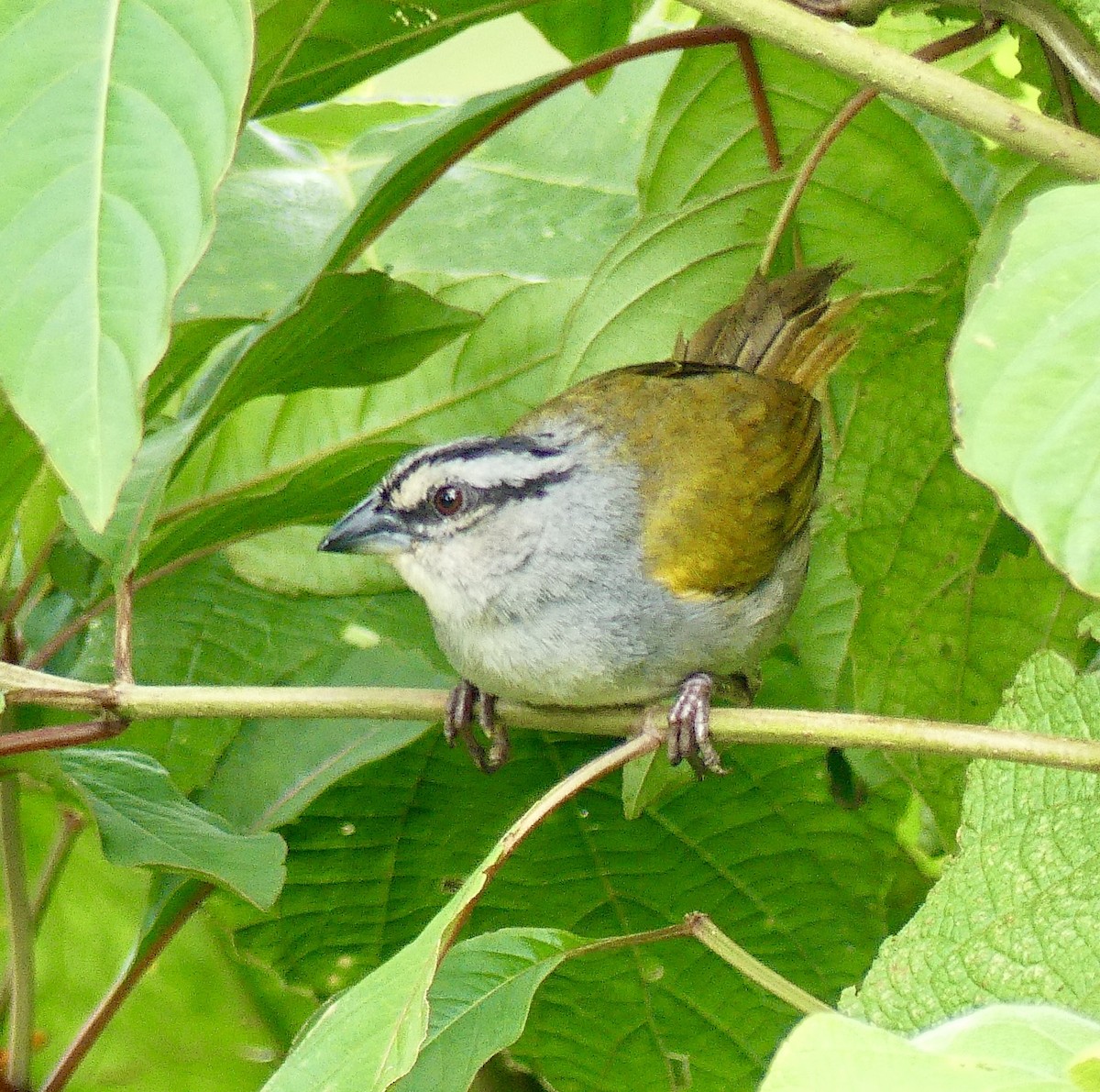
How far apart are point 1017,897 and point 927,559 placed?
0.75 metres

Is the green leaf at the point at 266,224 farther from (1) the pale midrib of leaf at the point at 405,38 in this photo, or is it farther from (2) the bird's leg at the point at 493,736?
(2) the bird's leg at the point at 493,736

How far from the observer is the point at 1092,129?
6.53ft

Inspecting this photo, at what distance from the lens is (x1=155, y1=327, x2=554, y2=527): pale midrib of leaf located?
7.54 feet

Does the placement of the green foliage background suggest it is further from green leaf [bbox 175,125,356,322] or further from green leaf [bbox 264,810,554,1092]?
green leaf [bbox 264,810,554,1092]

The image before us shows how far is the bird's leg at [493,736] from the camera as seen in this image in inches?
89.5

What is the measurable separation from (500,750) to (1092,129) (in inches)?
45.5

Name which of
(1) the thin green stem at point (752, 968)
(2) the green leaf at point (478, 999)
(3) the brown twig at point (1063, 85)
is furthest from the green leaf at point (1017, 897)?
(3) the brown twig at point (1063, 85)

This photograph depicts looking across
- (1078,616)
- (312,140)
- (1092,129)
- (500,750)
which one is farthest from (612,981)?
(312,140)

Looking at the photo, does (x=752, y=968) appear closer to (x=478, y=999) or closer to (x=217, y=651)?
(x=478, y=999)

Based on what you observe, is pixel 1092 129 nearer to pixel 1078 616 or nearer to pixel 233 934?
pixel 1078 616

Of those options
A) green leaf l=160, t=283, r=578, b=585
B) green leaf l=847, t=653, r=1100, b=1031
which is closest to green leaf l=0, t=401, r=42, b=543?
green leaf l=160, t=283, r=578, b=585

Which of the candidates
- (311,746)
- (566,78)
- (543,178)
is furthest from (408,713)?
(543,178)

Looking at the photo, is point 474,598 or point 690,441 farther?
point 690,441

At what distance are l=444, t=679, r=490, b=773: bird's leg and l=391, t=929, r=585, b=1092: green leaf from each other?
0.54 m
